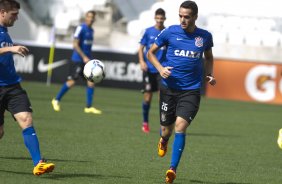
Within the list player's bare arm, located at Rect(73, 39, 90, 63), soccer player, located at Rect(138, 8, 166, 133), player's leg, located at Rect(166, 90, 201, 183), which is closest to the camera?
player's leg, located at Rect(166, 90, 201, 183)

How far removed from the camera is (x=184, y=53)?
9.62 m

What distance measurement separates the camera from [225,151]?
502 inches

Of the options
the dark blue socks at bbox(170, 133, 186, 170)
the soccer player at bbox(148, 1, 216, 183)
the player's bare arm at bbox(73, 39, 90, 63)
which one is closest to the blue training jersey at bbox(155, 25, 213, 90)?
the soccer player at bbox(148, 1, 216, 183)

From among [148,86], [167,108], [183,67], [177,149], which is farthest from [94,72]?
[148,86]

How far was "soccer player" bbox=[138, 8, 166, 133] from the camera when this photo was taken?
15.2 m

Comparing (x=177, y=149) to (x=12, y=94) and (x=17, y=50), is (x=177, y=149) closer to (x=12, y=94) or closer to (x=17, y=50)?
(x=12, y=94)

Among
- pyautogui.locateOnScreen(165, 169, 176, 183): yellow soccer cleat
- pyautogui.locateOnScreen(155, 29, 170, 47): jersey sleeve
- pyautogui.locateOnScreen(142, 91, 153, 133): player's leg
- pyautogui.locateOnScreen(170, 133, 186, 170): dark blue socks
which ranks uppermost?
pyautogui.locateOnScreen(155, 29, 170, 47): jersey sleeve

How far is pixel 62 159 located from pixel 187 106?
6.74 feet

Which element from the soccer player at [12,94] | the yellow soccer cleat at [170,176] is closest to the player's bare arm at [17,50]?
the soccer player at [12,94]

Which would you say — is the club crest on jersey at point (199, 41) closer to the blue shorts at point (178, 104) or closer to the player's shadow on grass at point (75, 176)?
the blue shorts at point (178, 104)

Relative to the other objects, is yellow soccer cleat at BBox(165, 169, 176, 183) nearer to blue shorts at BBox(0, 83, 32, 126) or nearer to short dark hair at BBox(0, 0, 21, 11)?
blue shorts at BBox(0, 83, 32, 126)

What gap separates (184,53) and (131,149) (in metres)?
2.91

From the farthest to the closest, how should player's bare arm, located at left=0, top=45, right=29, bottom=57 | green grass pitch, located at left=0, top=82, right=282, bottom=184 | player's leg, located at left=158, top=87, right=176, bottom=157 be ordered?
player's leg, located at left=158, top=87, right=176, bottom=157, green grass pitch, located at left=0, top=82, right=282, bottom=184, player's bare arm, located at left=0, top=45, right=29, bottom=57

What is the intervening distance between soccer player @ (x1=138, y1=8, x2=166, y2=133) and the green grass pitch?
461mm
